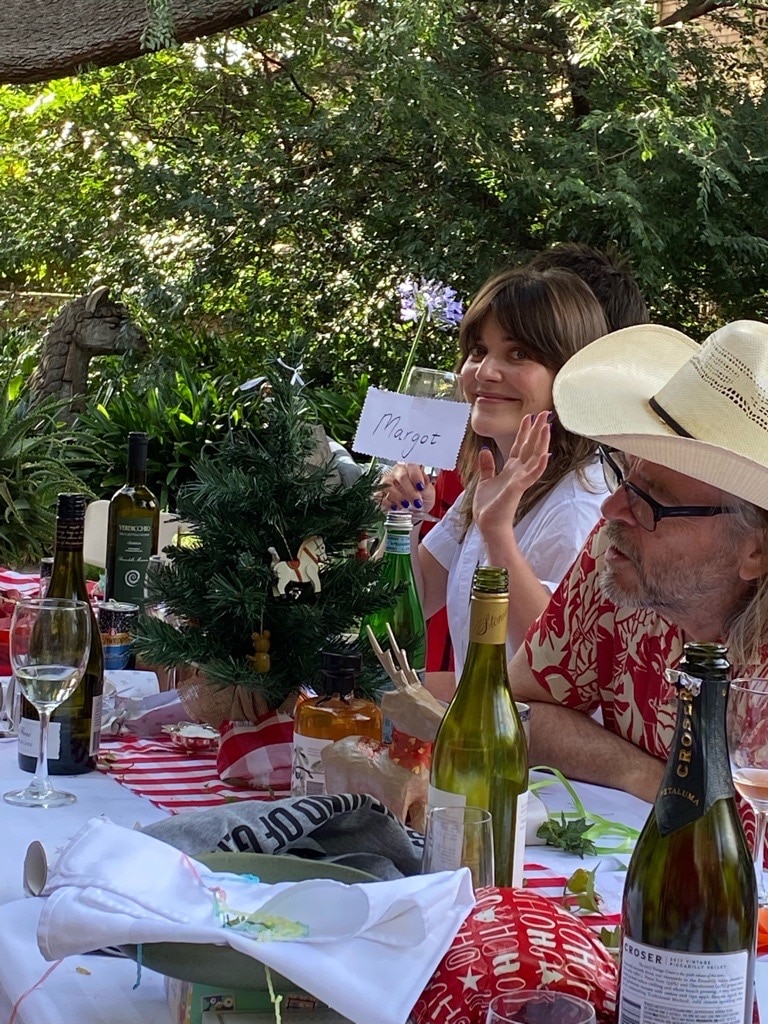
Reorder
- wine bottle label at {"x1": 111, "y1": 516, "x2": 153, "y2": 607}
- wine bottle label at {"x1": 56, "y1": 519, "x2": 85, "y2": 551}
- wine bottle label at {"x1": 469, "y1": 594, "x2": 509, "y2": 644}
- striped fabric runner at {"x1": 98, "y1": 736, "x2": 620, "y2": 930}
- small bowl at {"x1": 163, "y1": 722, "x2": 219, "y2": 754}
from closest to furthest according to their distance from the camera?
1. wine bottle label at {"x1": 469, "y1": 594, "x2": 509, "y2": 644}
2. striped fabric runner at {"x1": 98, "y1": 736, "x2": 620, "y2": 930}
3. wine bottle label at {"x1": 56, "y1": 519, "x2": 85, "y2": 551}
4. small bowl at {"x1": 163, "y1": 722, "x2": 219, "y2": 754}
5. wine bottle label at {"x1": 111, "y1": 516, "x2": 153, "y2": 607}

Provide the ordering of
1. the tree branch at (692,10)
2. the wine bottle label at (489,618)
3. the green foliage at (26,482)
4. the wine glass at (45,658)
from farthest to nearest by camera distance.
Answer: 1. the tree branch at (692,10)
2. the green foliage at (26,482)
3. the wine glass at (45,658)
4. the wine bottle label at (489,618)

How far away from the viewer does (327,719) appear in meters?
1.52

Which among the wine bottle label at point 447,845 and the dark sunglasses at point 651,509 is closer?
the wine bottle label at point 447,845

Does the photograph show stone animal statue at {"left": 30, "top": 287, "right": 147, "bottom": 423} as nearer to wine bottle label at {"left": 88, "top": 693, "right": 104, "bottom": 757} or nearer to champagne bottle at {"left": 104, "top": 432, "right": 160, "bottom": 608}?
champagne bottle at {"left": 104, "top": 432, "right": 160, "bottom": 608}

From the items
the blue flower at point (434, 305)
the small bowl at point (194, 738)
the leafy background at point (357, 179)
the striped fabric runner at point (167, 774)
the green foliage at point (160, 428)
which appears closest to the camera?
the striped fabric runner at point (167, 774)

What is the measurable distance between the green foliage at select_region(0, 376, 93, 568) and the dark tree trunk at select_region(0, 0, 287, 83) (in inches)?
68.3

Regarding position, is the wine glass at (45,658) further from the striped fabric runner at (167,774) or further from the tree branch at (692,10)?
the tree branch at (692,10)

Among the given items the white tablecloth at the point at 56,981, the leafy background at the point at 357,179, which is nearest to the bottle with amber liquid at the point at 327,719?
the white tablecloth at the point at 56,981

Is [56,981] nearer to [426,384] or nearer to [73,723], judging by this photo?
[73,723]

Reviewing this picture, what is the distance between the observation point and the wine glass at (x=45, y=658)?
158 centimetres

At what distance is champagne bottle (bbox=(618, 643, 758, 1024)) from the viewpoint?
2.95ft

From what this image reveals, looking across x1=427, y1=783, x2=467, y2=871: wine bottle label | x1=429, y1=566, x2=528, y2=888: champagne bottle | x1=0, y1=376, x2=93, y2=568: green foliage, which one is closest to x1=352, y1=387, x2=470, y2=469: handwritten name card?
x1=429, y1=566, x2=528, y2=888: champagne bottle

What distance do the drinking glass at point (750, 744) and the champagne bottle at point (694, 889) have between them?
297 mm

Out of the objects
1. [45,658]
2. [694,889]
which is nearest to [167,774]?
[45,658]
